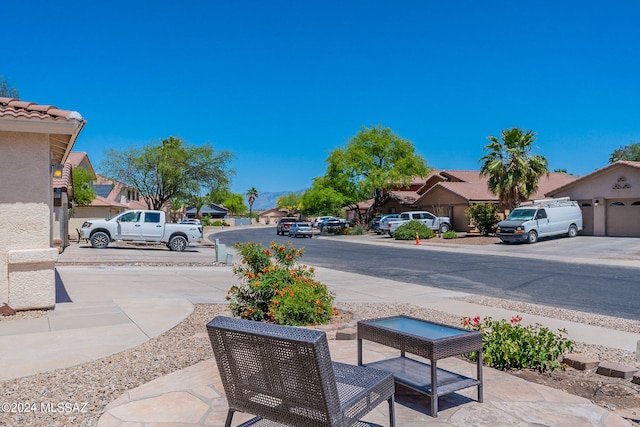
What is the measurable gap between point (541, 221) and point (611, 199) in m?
6.10

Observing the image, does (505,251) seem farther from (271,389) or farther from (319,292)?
(271,389)

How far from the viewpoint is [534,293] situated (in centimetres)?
1330

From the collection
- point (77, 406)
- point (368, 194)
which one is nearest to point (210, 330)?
point (77, 406)

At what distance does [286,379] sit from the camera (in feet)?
10.7

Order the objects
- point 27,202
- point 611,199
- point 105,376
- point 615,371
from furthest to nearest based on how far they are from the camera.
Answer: point 611,199, point 27,202, point 615,371, point 105,376

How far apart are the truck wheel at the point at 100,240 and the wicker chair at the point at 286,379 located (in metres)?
24.2

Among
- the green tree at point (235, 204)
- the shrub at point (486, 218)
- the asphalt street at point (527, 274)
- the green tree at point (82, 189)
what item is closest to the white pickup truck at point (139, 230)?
the asphalt street at point (527, 274)

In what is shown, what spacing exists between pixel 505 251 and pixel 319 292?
71.8 ft

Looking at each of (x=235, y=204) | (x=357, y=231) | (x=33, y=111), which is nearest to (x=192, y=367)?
(x=33, y=111)

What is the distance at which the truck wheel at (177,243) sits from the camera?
27125 millimetres

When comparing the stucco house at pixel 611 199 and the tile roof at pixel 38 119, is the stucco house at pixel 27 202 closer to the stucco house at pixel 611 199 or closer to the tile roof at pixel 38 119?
the tile roof at pixel 38 119

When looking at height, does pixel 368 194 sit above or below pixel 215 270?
above

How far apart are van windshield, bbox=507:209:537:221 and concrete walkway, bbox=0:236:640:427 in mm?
20277

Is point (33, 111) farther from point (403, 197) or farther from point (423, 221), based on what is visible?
point (403, 197)
